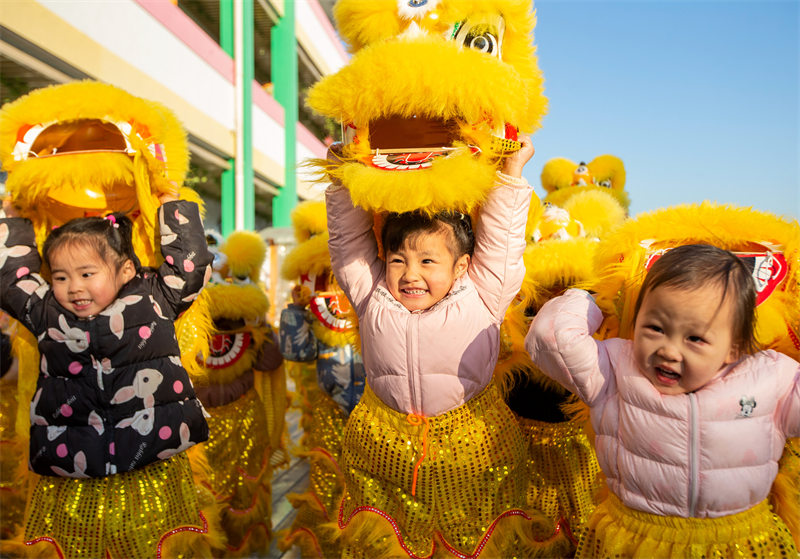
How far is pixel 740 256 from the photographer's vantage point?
167cm

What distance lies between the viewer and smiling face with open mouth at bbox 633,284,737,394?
4.54ft

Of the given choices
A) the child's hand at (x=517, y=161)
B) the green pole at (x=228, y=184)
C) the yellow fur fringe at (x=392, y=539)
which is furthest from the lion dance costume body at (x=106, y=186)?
the green pole at (x=228, y=184)

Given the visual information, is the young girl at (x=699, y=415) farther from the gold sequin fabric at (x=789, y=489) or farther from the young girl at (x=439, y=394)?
the young girl at (x=439, y=394)

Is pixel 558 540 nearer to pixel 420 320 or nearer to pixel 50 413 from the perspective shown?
pixel 420 320

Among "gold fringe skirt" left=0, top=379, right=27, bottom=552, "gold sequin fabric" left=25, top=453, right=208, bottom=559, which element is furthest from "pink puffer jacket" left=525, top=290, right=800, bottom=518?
"gold fringe skirt" left=0, top=379, right=27, bottom=552

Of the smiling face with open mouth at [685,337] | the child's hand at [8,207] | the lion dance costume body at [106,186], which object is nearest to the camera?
the smiling face with open mouth at [685,337]

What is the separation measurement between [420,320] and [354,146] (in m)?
0.60

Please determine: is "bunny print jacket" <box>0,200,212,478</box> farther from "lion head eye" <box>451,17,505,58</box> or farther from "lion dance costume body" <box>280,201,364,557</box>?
"lion head eye" <box>451,17,505,58</box>

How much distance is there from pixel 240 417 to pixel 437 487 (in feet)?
5.75

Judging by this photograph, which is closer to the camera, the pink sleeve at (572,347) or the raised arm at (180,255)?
the pink sleeve at (572,347)

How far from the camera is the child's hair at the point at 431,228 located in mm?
1781

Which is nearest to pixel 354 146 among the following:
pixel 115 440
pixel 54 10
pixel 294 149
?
pixel 115 440

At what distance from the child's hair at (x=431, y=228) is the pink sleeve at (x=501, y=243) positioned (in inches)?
2.0

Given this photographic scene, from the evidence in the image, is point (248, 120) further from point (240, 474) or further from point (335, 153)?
point (335, 153)
